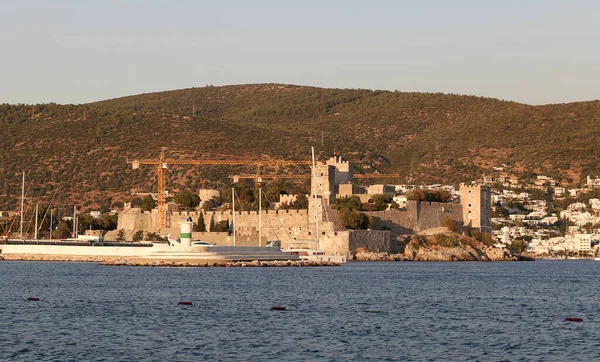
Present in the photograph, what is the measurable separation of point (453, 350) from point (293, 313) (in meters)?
7.24

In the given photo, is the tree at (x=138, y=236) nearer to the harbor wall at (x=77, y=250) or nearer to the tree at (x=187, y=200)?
the tree at (x=187, y=200)

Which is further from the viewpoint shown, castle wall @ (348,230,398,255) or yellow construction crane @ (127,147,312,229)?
yellow construction crane @ (127,147,312,229)

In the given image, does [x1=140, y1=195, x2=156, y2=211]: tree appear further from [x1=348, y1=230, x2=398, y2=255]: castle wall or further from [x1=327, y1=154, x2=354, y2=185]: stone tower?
[x1=348, y1=230, x2=398, y2=255]: castle wall

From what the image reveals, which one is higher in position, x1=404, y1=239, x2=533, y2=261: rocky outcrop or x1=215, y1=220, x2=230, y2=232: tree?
x1=215, y1=220, x2=230, y2=232: tree

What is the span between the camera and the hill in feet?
301

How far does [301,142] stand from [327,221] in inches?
1554

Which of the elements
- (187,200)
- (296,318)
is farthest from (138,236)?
(296,318)

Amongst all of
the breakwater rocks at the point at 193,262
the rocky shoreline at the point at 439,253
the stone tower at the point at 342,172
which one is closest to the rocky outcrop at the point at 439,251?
the rocky shoreline at the point at 439,253

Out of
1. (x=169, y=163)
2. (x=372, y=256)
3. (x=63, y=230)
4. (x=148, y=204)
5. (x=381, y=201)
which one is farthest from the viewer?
(x=169, y=163)

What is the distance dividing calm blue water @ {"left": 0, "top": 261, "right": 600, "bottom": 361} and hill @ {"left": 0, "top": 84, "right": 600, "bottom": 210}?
46.0 metres

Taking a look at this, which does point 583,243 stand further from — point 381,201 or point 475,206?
point 381,201

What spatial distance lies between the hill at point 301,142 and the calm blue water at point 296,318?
45977mm

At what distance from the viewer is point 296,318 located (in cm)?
2784

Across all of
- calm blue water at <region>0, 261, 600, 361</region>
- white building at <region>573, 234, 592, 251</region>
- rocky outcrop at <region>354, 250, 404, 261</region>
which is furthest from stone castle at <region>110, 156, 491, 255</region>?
calm blue water at <region>0, 261, 600, 361</region>
